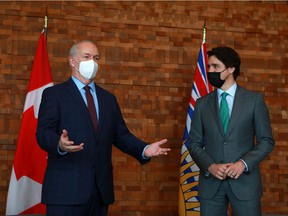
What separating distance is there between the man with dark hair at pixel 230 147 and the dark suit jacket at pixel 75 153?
2.12 ft

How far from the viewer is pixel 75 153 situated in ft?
8.46

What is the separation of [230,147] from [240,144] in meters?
0.07

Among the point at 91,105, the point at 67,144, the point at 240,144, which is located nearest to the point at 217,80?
the point at 240,144

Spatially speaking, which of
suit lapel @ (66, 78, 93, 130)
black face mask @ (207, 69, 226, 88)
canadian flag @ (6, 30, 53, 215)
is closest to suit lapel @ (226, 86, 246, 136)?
black face mask @ (207, 69, 226, 88)

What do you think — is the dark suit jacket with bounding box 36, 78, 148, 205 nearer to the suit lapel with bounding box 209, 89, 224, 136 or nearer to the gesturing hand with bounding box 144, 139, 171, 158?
the gesturing hand with bounding box 144, 139, 171, 158

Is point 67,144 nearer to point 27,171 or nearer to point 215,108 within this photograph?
point 215,108

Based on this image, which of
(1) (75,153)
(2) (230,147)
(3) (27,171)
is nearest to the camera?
(1) (75,153)

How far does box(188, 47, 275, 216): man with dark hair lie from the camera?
2.79 m

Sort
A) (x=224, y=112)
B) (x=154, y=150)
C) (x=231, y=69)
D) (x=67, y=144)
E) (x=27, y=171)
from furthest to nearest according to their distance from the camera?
(x=27, y=171)
(x=231, y=69)
(x=224, y=112)
(x=154, y=150)
(x=67, y=144)

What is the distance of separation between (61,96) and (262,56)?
339 cm

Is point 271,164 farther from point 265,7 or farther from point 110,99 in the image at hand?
point 110,99

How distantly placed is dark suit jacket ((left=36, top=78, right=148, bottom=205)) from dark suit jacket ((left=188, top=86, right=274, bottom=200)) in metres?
0.65

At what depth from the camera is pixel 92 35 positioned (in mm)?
4922

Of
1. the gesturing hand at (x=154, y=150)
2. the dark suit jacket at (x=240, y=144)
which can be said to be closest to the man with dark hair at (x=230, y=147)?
the dark suit jacket at (x=240, y=144)
